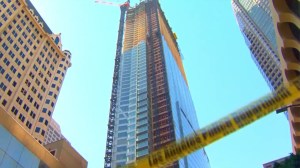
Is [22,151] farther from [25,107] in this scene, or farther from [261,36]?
[261,36]

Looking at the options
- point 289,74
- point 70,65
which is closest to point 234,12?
point 70,65

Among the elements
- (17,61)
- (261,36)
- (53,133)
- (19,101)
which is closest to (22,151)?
(19,101)

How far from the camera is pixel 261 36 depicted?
408 feet

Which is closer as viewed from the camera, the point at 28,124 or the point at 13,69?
the point at 28,124

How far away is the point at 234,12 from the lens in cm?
16425

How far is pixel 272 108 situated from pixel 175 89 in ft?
352

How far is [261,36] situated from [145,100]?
157 feet

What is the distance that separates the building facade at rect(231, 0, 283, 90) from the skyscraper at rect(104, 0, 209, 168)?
103 ft

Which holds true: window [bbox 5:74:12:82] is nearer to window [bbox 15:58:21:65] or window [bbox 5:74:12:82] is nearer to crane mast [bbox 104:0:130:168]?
window [bbox 15:58:21:65]

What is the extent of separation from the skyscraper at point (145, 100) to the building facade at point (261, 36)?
31358 millimetres

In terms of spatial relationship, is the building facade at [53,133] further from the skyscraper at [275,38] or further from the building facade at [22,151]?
the building facade at [22,151]

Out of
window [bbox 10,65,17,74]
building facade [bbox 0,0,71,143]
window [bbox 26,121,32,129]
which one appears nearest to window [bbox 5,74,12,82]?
building facade [bbox 0,0,71,143]

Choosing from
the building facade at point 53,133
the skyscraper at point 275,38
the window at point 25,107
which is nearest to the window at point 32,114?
the window at point 25,107

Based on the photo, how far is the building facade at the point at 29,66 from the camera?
7425 centimetres
